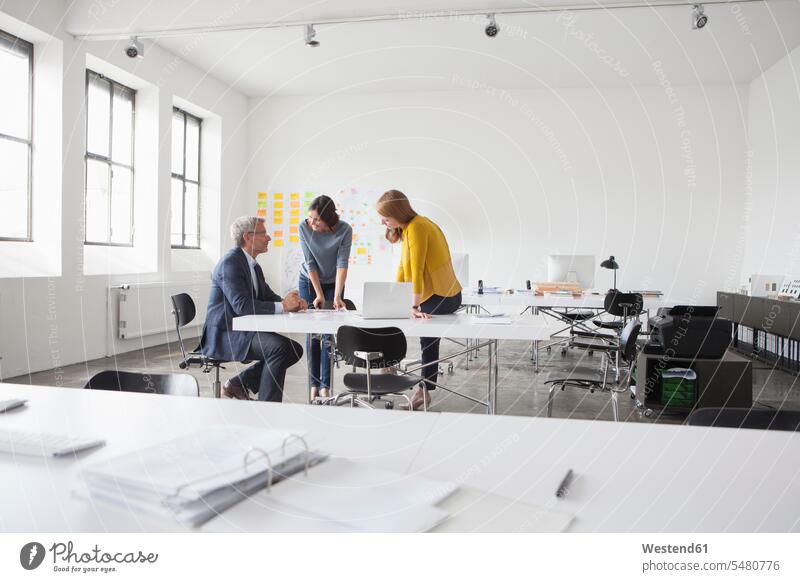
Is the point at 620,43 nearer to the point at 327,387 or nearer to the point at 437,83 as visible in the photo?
the point at 437,83

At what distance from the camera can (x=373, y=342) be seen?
9.15 ft

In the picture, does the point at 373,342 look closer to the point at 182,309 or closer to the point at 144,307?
the point at 182,309

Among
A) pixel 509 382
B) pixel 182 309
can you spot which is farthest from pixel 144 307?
pixel 509 382

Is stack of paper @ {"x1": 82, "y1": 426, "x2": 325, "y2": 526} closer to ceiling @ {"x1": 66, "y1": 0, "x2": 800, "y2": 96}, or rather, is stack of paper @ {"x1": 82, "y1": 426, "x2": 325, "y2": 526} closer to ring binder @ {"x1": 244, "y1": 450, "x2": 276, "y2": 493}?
ring binder @ {"x1": 244, "y1": 450, "x2": 276, "y2": 493}

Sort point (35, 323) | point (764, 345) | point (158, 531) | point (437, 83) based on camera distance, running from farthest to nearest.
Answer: point (437, 83)
point (764, 345)
point (35, 323)
point (158, 531)

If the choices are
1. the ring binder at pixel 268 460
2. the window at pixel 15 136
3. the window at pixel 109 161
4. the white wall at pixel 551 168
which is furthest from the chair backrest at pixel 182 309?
the white wall at pixel 551 168

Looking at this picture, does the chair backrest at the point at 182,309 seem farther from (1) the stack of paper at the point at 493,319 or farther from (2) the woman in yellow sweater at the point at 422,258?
(1) the stack of paper at the point at 493,319

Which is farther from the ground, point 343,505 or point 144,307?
point 343,505

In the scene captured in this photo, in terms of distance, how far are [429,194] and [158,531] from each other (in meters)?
7.82

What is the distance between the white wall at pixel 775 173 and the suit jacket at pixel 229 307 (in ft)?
18.4

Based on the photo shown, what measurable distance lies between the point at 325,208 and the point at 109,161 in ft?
12.0

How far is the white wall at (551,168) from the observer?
7.70 m

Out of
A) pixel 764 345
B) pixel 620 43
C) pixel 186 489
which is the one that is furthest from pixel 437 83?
pixel 186 489

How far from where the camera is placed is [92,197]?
593 centimetres
